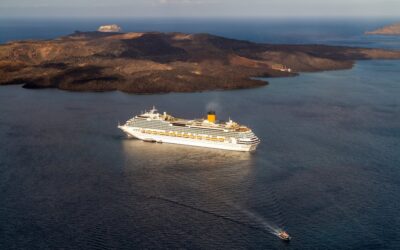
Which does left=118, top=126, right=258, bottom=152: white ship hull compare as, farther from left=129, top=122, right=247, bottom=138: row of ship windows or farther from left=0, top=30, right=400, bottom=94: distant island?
left=0, top=30, right=400, bottom=94: distant island

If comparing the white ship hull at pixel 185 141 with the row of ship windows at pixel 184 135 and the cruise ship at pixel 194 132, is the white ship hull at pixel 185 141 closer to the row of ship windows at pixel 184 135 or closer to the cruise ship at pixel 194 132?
the cruise ship at pixel 194 132

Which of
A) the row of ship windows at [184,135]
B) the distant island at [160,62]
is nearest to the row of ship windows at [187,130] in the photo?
the row of ship windows at [184,135]

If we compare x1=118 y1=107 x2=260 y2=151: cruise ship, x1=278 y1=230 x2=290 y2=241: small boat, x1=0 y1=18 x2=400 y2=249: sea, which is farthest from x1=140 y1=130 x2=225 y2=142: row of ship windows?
x1=278 y1=230 x2=290 y2=241: small boat

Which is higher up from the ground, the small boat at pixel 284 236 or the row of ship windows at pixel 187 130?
the row of ship windows at pixel 187 130

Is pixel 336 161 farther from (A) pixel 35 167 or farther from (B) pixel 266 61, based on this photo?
(B) pixel 266 61

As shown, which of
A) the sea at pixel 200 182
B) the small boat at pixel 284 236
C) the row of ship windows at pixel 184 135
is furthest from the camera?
the row of ship windows at pixel 184 135
